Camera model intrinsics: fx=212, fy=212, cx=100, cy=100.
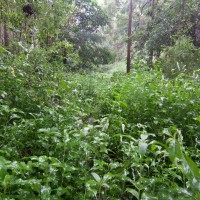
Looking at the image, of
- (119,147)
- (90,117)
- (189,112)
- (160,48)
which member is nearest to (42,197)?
(119,147)

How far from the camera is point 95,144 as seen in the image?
2.08 m

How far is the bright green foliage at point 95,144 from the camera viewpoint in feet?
4.51

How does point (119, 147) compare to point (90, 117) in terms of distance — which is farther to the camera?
point (90, 117)

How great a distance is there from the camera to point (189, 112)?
290cm

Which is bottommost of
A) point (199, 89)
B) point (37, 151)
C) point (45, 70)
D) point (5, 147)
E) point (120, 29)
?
point (37, 151)

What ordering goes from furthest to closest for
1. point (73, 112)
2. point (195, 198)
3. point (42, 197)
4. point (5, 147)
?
point (73, 112)
point (5, 147)
point (42, 197)
point (195, 198)

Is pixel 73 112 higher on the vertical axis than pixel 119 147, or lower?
higher

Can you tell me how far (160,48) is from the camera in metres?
9.05

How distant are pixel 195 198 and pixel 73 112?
6.70ft

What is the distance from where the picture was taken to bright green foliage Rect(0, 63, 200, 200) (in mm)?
1374

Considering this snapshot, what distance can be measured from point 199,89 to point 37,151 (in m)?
2.70

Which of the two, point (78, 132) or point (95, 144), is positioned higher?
point (78, 132)

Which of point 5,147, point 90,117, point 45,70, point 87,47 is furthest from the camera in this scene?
point 87,47

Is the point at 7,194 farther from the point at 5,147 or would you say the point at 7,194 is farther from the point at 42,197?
the point at 5,147
